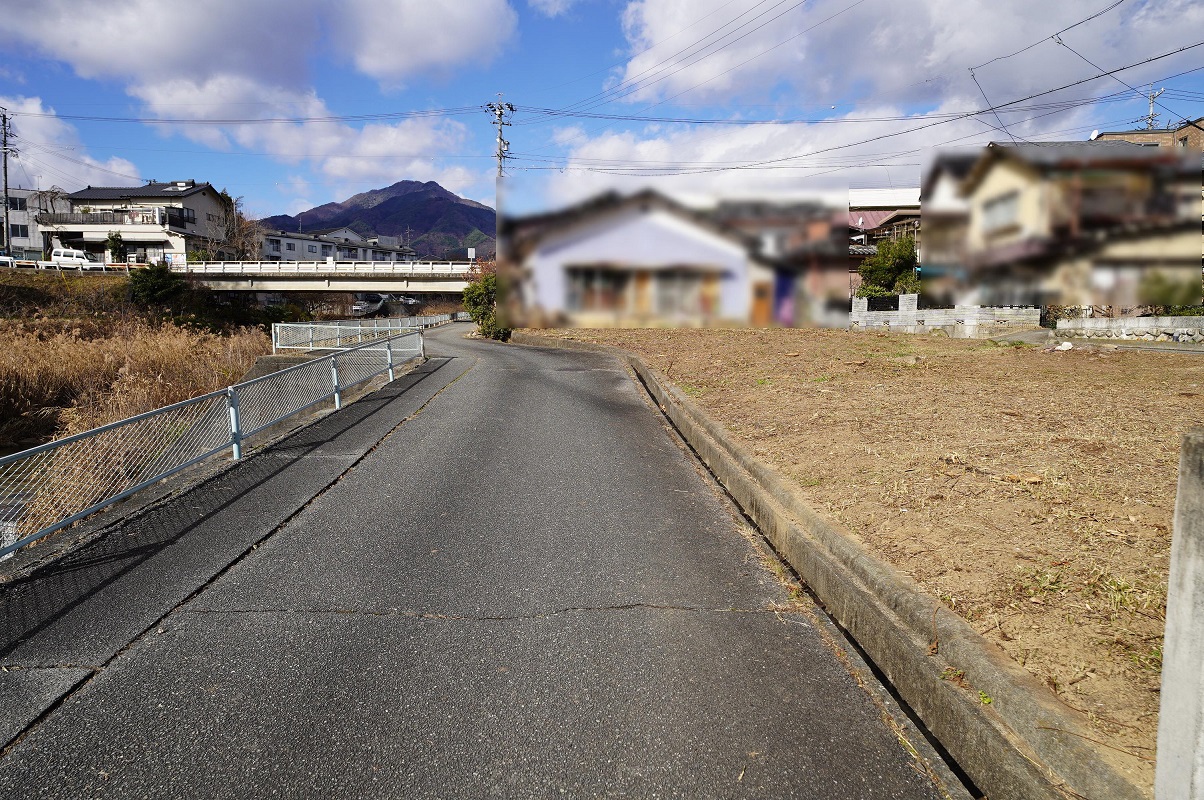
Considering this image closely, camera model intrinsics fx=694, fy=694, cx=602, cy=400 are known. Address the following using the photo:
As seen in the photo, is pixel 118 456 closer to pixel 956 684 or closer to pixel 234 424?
pixel 234 424

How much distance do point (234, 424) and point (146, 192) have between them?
79622 millimetres

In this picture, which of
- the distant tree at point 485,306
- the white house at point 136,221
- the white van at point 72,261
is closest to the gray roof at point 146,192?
the white house at point 136,221

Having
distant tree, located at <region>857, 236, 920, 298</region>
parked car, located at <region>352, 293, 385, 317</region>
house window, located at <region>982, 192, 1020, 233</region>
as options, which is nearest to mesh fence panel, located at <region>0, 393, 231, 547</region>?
house window, located at <region>982, 192, 1020, 233</region>

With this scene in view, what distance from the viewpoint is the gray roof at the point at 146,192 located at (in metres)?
70.1

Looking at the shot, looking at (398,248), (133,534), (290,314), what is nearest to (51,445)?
(133,534)

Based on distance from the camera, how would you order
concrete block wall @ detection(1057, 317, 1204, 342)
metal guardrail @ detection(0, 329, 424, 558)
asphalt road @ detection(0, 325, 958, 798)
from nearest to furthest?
asphalt road @ detection(0, 325, 958, 798), metal guardrail @ detection(0, 329, 424, 558), concrete block wall @ detection(1057, 317, 1204, 342)

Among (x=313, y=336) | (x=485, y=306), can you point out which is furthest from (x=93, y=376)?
(x=485, y=306)

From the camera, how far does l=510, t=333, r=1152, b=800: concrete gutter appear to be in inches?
91.7

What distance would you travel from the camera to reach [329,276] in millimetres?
49625

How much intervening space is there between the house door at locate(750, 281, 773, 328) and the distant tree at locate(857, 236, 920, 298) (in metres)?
0.93

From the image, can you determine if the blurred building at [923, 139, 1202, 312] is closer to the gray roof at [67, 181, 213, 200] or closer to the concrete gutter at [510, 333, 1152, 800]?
the concrete gutter at [510, 333, 1152, 800]

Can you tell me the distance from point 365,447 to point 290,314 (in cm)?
4903

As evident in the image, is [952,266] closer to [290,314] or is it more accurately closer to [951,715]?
[951,715]

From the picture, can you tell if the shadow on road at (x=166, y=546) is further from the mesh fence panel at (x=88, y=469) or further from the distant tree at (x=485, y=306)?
the distant tree at (x=485, y=306)
